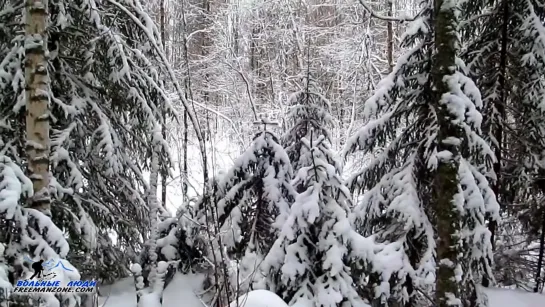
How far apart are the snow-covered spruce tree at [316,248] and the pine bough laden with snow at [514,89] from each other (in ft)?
8.95

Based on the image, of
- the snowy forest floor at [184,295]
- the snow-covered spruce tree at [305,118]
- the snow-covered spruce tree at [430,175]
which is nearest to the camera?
the snow-covered spruce tree at [430,175]

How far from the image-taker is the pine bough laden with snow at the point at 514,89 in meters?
6.40

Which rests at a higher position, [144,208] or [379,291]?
[144,208]

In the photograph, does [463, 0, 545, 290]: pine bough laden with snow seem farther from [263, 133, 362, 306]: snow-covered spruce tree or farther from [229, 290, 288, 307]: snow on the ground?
[229, 290, 288, 307]: snow on the ground

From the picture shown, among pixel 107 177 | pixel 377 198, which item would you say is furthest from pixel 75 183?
pixel 377 198

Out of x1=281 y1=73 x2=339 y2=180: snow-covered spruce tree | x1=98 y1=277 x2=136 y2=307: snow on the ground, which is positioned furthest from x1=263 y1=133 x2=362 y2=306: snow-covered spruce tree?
x1=98 y1=277 x2=136 y2=307: snow on the ground

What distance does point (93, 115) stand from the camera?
5688 mm

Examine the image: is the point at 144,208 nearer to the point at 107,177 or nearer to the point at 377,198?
the point at 107,177

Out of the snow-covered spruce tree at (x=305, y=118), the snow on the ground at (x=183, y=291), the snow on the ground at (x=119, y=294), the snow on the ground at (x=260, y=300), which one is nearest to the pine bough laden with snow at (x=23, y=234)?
the snow on the ground at (x=260, y=300)

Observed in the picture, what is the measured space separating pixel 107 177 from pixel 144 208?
2.84ft

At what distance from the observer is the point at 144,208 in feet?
20.9

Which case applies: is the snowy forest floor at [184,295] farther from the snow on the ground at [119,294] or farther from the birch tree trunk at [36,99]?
the birch tree trunk at [36,99]

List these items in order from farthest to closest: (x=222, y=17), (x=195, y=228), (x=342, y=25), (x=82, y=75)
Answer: (x=222, y=17) < (x=342, y=25) < (x=195, y=228) < (x=82, y=75)

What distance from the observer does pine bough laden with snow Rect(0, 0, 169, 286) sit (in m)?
5.07
